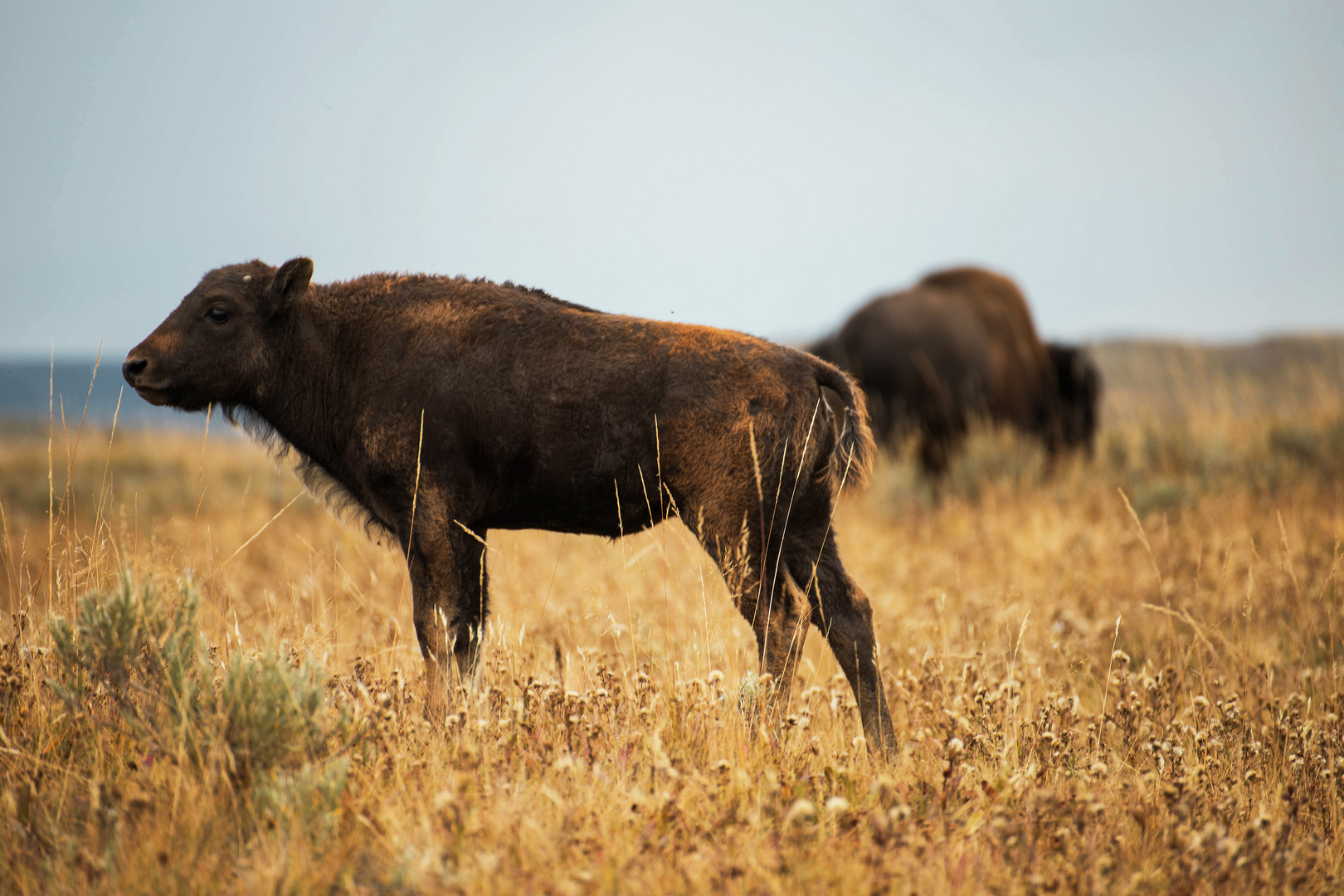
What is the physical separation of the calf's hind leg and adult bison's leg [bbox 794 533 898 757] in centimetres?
140

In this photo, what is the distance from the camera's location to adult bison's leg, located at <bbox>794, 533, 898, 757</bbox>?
3.70m

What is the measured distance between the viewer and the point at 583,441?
3549 millimetres

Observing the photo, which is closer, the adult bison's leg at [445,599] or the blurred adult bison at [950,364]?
the adult bison's leg at [445,599]

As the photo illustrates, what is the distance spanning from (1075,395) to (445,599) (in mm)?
11877

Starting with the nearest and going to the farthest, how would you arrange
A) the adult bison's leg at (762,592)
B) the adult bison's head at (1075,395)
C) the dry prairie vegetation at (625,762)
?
1. the dry prairie vegetation at (625,762)
2. the adult bison's leg at (762,592)
3. the adult bison's head at (1075,395)

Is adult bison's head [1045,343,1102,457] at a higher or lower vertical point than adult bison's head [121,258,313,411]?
lower

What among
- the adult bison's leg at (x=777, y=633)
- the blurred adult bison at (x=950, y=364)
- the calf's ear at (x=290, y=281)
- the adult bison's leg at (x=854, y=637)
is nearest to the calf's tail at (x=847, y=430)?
the adult bison's leg at (x=854, y=637)

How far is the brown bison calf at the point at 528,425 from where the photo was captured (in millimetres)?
3545

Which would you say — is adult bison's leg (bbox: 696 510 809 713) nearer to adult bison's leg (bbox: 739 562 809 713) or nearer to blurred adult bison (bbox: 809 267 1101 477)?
adult bison's leg (bbox: 739 562 809 713)

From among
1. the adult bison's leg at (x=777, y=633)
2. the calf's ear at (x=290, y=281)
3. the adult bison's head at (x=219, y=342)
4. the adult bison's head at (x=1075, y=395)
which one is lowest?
the adult bison's leg at (x=777, y=633)

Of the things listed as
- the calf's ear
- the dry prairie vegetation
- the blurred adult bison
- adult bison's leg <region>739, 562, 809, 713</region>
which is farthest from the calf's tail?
the blurred adult bison

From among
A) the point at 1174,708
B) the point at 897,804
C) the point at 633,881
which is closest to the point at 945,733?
the point at 897,804

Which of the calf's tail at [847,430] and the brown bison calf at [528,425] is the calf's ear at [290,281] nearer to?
the brown bison calf at [528,425]

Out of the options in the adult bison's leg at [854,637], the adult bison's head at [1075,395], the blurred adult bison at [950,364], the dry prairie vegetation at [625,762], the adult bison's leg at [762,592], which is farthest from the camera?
the adult bison's head at [1075,395]
